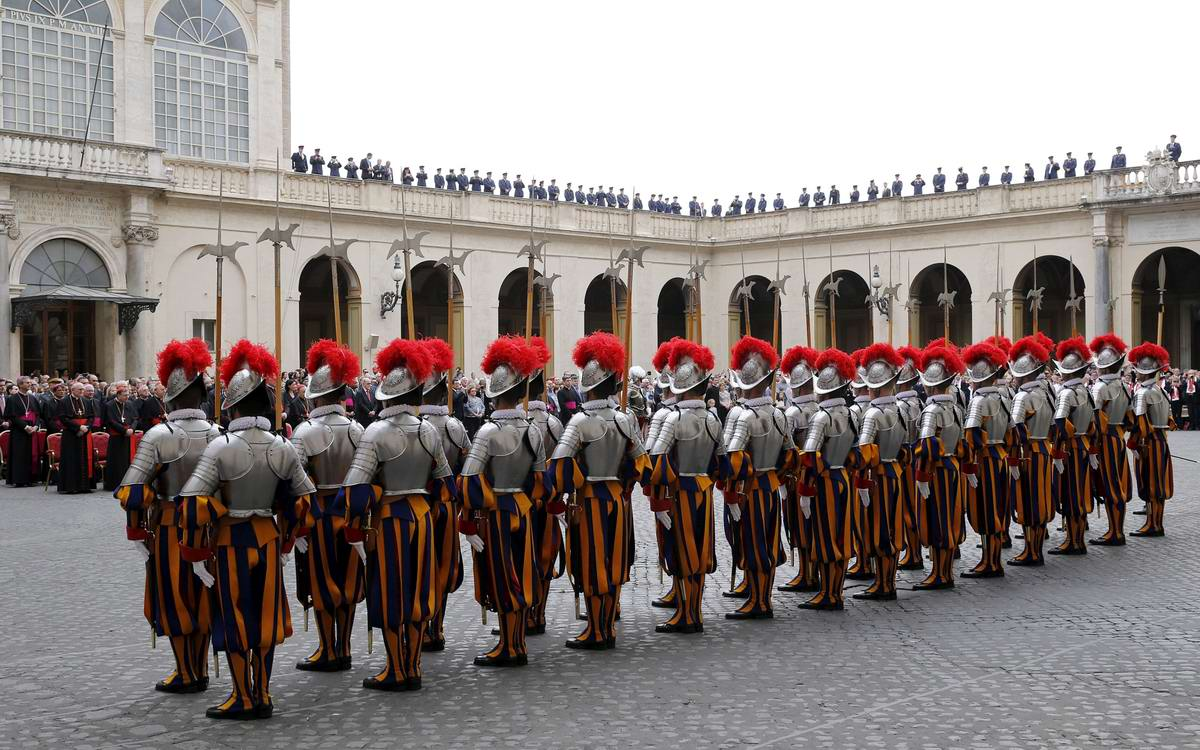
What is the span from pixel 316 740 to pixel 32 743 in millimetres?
1300

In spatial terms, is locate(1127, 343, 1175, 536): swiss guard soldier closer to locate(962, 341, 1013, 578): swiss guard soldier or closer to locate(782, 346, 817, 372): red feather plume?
locate(962, 341, 1013, 578): swiss guard soldier

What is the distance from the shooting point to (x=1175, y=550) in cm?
1187

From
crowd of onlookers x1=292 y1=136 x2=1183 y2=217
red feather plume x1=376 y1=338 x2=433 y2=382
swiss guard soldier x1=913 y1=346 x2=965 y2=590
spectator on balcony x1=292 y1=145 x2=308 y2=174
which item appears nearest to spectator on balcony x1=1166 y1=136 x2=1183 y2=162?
crowd of onlookers x1=292 y1=136 x2=1183 y2=217

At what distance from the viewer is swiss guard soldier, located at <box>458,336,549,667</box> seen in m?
7.50

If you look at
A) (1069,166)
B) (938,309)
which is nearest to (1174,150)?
(1069,166)

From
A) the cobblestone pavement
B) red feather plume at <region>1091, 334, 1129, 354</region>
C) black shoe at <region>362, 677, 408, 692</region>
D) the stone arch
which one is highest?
the stone arch

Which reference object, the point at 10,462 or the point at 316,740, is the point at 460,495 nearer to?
the point at 316,740

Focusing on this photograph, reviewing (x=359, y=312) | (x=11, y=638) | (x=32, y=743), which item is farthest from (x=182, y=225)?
→ (x=32, y=743)

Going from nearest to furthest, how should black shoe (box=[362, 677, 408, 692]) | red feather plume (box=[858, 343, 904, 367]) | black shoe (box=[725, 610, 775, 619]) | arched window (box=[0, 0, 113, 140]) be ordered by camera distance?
1. black shoe (box=[362, 677, 408, 692])
2. black shoe (box=[725, 610, 775, 619])
3. red feather plume (box=[858, 343, 904, 367])
4. arched window (box=[0, 0, 113, 140])

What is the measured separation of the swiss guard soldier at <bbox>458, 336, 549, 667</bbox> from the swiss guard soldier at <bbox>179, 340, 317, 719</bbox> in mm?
1135

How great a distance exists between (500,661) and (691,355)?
2.58 meters

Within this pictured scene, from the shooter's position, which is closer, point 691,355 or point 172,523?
point 172,523

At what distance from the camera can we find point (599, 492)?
26.6 feet

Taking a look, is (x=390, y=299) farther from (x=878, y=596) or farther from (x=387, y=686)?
(x=387, y=686)
